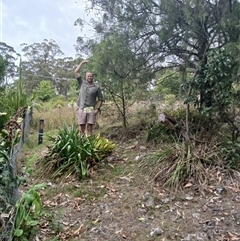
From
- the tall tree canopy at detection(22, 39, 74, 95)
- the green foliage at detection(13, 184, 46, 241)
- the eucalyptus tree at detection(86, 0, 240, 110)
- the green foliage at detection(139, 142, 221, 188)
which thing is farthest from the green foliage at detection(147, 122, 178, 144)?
the tall tree canopy at detection(22, 39, 74, 95)

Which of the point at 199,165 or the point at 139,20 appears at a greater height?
the point at 139,20

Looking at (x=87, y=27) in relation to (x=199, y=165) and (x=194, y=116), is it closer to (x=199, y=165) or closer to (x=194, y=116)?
(x=194, y=116)

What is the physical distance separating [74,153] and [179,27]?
101 inches

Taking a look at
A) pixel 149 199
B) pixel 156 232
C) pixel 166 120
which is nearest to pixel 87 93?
pixel 166 120

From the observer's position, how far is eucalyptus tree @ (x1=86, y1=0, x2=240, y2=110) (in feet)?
14.0

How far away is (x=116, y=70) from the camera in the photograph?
16.4 ft

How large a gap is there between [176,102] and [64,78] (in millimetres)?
19639

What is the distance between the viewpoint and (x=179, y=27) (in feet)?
15.3

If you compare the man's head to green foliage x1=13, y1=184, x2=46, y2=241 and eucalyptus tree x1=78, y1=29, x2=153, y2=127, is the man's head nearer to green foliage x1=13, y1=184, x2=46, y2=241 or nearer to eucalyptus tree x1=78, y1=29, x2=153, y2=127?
eucalyptus tree x1=78, y1=29, x2=153, y2=127

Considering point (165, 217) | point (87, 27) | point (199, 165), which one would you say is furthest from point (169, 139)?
point (87, 27)

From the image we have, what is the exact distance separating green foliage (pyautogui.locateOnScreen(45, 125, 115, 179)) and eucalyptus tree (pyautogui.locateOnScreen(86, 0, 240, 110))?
1.72 metres

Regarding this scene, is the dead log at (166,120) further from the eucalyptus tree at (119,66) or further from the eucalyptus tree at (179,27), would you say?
the eucalyptus tree at (119,66)

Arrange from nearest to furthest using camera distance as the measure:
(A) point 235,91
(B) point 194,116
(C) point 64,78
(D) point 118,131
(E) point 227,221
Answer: (E) point 227,221 → (A) point 235,91 → (B) point 194,116 → (D) point 118,131 → (C) point 64,78

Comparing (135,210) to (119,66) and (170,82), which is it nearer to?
(119,66)
